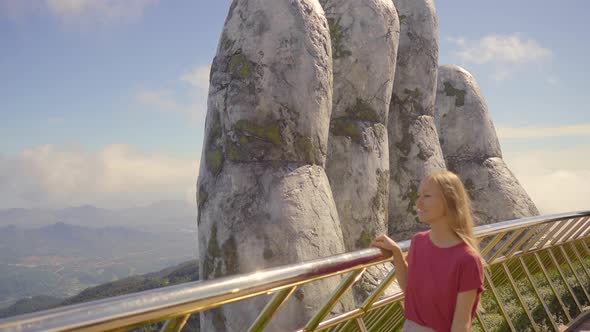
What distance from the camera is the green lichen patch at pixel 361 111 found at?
392 inches

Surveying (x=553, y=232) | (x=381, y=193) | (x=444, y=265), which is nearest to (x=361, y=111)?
(x=381, y=193)

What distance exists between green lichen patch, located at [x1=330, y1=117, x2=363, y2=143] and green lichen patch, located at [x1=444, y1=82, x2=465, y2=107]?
7019 mm

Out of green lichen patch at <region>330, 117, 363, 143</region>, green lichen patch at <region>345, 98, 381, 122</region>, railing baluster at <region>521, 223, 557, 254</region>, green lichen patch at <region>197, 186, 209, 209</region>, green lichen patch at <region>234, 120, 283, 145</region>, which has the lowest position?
railing baluster at <region>521, 223, 557, 254</region>

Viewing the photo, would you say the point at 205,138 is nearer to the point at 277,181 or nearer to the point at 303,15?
the point at 277,181

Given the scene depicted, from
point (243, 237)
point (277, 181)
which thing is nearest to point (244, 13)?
point (277, 181)

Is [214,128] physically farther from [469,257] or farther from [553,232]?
[469,257]

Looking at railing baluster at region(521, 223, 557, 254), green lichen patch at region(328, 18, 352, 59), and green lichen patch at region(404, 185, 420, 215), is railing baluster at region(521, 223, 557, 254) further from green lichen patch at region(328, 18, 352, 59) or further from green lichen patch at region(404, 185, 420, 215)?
green lichen patch at region(404, 185, 420, 215)

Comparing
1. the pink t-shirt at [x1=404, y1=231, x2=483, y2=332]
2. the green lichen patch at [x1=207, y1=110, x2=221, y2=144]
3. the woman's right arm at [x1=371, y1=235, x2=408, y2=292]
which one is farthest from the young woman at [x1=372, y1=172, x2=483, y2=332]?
the green lichen patch at [x1=207, y1=110, x2=221, y2=144]

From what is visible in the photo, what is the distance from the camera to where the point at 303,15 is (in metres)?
8.12

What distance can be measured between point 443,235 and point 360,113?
7.73m

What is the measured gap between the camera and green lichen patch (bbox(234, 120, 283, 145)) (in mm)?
7480

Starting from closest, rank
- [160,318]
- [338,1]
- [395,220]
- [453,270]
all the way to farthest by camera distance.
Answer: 1. [160,318]
2. [453,270]
3. [338,1]
4. [395,220]

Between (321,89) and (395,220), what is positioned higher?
(321,89)

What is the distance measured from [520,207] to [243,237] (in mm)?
10373
